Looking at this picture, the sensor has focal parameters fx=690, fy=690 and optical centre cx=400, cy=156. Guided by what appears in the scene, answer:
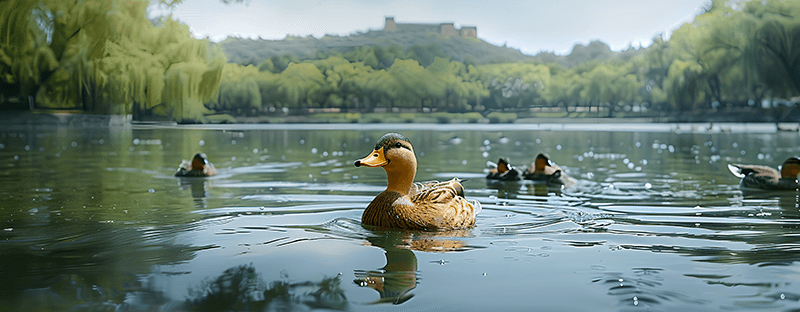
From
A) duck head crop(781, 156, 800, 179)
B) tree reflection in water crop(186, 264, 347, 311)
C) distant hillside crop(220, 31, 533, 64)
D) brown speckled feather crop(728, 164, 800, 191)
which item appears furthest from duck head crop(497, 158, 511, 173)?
distant hillside crop(220, 31, 533, 64)

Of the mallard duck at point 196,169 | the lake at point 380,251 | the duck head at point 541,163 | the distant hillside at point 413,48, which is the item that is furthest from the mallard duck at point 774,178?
the distant hillside at point 413,48

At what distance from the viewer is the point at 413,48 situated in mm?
137750

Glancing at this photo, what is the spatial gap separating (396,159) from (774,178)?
7434 millimetres

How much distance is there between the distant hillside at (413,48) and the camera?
136 meters

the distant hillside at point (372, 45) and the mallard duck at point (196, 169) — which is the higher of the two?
the distant hillside at point (372, 45)

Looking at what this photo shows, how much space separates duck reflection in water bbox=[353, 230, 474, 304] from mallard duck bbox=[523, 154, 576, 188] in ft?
19.3

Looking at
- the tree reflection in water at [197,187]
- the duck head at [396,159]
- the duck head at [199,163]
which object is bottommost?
the tree reflection in water at [197,187]

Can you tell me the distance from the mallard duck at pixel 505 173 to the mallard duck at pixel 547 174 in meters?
0.28

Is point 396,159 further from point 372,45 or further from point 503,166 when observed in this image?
point 372,45

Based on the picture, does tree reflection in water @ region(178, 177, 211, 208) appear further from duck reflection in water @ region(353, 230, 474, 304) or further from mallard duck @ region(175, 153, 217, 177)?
duck reflection in water @ region(353, 230, 474, 304)

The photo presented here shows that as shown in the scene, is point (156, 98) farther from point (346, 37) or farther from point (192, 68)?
point (346, 37)

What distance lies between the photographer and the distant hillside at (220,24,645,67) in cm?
13562

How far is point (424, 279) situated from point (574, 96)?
93570 mm

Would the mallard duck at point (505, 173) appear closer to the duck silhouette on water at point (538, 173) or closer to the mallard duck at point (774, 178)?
the duck silhouette on water at point (538, 173)
